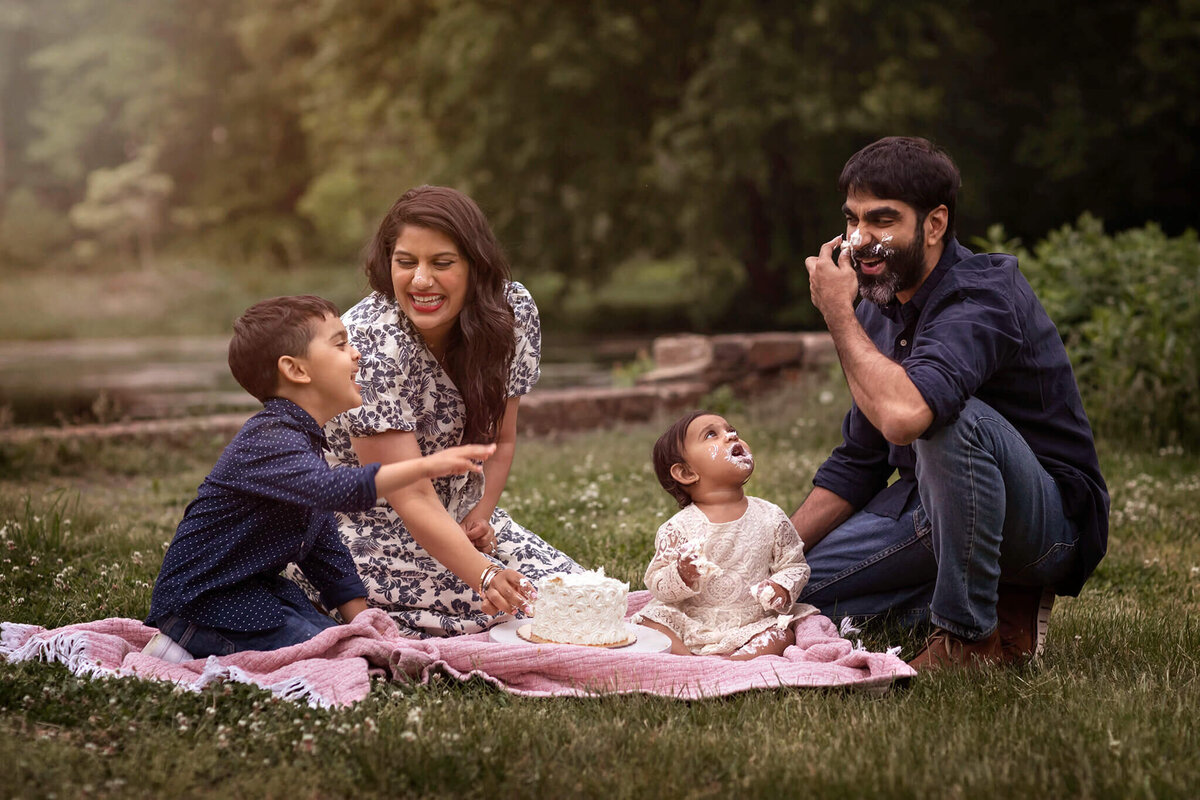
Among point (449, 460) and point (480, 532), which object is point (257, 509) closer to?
point (449, 460)

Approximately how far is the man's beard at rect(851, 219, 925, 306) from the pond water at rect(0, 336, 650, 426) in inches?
244

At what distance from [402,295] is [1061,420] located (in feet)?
6.93

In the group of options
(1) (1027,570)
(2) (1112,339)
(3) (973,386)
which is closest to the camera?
(3) (973,386)

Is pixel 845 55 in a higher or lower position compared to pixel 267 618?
higher

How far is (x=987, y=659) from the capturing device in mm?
3363

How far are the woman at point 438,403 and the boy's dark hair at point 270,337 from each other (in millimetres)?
325

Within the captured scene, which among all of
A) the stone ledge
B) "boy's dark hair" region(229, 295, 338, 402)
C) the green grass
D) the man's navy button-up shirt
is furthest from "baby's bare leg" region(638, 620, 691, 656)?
the stone ledge

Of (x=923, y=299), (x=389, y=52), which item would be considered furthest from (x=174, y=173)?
(x=923, y=299)

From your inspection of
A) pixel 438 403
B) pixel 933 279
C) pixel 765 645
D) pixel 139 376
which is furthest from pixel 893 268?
pixel 139 376

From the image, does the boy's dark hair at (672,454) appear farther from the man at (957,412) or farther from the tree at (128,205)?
the tree at (128,205)

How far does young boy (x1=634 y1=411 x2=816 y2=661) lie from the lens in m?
3.61

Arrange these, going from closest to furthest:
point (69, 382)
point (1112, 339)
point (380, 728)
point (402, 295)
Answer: point (380, 728) → point (402, 295) → point (1112, 339) → point (69, 382)

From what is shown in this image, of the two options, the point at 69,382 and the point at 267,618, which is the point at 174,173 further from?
the point at 267,618

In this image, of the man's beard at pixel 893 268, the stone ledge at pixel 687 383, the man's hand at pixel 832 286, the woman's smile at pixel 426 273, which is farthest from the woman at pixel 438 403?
the stone ledge at pixel 687 383
